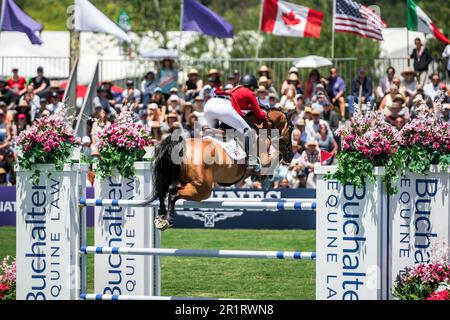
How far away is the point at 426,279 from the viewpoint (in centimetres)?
874

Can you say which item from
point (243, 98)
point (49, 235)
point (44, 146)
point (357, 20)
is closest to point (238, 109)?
point (243, 98)

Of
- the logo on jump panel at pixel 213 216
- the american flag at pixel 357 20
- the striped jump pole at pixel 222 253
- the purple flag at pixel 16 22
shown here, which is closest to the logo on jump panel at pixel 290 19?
the american flag at pixel 357 20

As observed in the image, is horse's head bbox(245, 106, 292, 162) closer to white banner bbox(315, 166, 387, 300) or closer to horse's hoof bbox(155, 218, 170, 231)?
horse's hoof bbox(155, 218, 170, 231)

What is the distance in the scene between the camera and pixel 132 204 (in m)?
9.76

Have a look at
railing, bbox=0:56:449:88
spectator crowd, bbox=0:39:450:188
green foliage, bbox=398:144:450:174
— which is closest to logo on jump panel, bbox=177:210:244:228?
spectator crowd, bbox=0:39:450:188

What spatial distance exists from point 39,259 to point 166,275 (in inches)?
131

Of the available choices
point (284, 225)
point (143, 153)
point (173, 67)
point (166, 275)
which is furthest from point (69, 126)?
point (173, 67)

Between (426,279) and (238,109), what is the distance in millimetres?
3422

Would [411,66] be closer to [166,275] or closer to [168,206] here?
[166,275]

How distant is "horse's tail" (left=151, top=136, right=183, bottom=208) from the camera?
32.9 ft

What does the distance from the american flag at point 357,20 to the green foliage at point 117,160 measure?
35.6ft

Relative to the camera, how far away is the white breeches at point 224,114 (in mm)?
11055
